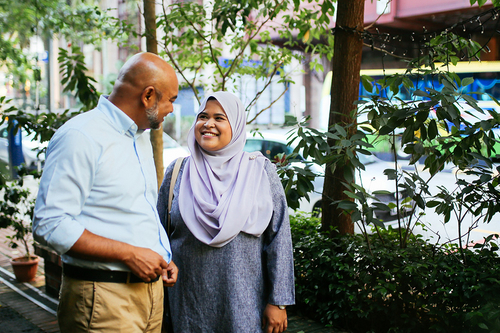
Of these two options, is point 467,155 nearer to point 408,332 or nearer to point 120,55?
point 408,332

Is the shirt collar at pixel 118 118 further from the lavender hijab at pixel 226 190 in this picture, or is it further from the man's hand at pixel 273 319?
the man's hand at pixel 273 319

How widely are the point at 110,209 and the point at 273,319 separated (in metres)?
0.95

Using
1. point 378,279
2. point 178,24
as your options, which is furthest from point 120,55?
point 378,279

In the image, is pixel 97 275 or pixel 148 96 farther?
pixel 148 96

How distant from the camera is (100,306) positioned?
1751mm

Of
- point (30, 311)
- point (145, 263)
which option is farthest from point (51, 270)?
point (145, 263)

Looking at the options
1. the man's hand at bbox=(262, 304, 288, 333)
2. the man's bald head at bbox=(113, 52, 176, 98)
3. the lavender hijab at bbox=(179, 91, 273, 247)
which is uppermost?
the man's bald head at bbox=(113, 52, 176, 98)

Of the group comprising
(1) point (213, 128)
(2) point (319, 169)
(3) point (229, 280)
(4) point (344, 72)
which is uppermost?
(4) point (344, 72)

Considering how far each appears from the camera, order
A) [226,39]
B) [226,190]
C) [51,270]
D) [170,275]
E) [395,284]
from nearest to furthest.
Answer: [170,275], [226,190], [395,284], [51,270], [226,39]

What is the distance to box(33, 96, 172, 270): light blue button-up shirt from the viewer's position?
5.24ft

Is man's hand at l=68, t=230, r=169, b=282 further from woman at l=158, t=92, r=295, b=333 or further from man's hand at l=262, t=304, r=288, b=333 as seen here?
man's hand at l=262, t=304, r=288, b=333

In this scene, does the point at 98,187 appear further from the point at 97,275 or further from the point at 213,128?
the point at 213,128

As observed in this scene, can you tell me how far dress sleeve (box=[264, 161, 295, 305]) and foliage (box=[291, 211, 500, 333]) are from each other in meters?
1.26

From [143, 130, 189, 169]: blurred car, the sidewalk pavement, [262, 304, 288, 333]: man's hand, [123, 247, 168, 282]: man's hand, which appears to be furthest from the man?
[143, 130, 189, 169]: blurred car
